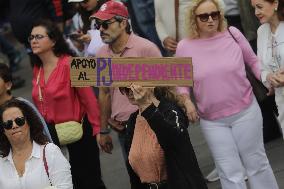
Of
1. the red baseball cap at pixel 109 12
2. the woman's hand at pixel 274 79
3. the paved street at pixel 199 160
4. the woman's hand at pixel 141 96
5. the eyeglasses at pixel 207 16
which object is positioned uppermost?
the red baseball cap at pixel 109 12

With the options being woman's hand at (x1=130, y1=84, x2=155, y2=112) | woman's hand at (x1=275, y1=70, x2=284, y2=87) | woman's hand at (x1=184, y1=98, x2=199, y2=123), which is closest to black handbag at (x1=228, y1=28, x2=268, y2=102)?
woman's hand at (x1=275, y1=70, x2=284, y2=87)

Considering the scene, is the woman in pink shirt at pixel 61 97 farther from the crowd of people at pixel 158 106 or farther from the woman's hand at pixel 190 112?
the woman's hand at pixel 190 112

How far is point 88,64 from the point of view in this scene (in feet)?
15.7

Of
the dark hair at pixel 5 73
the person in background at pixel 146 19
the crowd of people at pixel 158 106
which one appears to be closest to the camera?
the crowd of people at pixel 158 106

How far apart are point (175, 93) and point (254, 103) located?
87 centimetres

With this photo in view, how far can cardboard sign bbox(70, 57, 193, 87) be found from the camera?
15.0 ft

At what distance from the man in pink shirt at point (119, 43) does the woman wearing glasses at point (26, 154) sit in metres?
0.92

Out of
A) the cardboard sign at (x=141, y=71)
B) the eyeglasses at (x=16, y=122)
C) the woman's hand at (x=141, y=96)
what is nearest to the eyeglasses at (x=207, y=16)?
the cardboard sign at (x=141, y=71)

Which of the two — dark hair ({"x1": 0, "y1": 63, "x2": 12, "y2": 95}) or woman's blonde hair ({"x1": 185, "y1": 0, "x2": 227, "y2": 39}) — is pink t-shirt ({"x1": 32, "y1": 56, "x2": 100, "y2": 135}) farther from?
woman's blonde hair ({"x1": 185, "y1": 0, "x2": 227, "y2": 39})

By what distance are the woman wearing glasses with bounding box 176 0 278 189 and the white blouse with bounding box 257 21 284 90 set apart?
0.14 metres

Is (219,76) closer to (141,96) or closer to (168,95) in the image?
(168,95)

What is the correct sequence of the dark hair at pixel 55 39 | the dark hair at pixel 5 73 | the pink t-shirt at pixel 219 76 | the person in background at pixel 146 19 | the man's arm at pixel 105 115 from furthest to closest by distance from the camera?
the person in background at pixel 146 19 < the dark hair at pixel 55 39 < the man's arm at pixel 105 115 < the dark hair at pixel 5 73 < the pink t-shirt at pixel 219 76

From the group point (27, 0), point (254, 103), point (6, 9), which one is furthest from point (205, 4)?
point (6, 9)

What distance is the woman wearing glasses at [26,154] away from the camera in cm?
484
